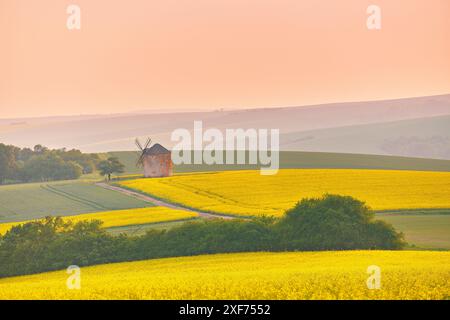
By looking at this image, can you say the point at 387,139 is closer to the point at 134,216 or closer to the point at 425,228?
the point at 134,216

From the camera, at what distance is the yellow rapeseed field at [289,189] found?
51.3 metres

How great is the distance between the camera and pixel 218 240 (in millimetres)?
33844

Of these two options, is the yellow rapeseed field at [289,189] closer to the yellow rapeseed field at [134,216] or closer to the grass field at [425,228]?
the yellow rapeseed field at [134,216]

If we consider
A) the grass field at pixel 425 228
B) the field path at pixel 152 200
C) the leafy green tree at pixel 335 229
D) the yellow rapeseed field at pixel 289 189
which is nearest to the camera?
the leafy green tree at pixel 335 229

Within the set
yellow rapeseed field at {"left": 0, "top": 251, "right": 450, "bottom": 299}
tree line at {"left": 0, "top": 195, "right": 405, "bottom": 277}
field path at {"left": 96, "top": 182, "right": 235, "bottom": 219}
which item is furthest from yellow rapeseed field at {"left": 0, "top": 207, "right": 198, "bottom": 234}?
yellow rapeseed field at {"left": 0, "top": 251, "right": 450, "bottom": 299}

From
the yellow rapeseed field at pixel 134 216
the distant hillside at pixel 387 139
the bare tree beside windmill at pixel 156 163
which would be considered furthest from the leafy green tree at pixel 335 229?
the distant hillside at pixel 387 139

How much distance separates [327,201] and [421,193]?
74.4ft

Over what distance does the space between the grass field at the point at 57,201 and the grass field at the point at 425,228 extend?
2196cm

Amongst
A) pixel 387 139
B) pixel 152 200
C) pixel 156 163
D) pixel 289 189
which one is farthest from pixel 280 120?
pixel 152 200

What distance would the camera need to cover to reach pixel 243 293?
19531 millimetres

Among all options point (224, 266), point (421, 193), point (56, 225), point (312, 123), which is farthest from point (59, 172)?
point (312, 123)

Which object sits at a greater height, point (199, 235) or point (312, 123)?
point (312, 123)
